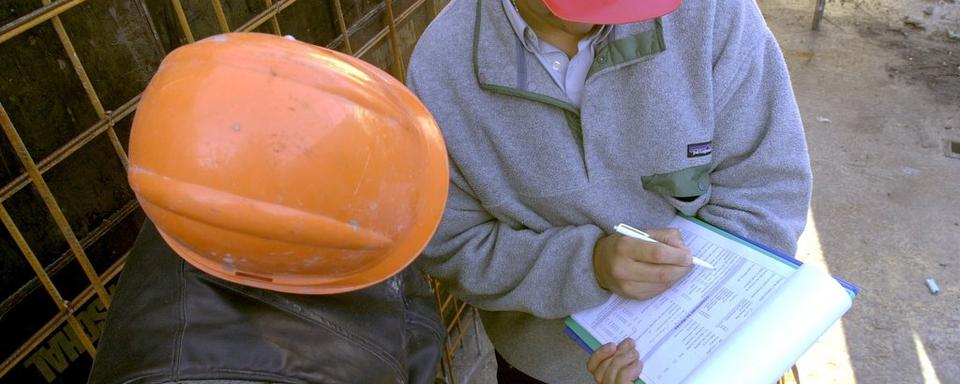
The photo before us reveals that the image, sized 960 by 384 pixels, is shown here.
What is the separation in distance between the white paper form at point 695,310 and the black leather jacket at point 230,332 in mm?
483

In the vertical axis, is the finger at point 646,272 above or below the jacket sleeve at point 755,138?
below

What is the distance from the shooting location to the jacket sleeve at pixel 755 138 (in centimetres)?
133

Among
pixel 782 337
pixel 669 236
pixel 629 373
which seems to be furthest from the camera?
pixel 669 236

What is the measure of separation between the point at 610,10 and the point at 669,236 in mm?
486

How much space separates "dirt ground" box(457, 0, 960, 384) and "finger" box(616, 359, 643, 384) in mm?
1710

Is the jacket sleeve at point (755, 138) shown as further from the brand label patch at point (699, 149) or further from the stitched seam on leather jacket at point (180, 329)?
the stitched seam on leather jacket at point (180, 329)

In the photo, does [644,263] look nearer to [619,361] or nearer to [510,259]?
[619,361]

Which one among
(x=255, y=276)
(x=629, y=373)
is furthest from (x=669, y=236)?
(x=255, y=276)

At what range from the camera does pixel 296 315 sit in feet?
3.52

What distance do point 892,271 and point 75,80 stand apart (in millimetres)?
3279

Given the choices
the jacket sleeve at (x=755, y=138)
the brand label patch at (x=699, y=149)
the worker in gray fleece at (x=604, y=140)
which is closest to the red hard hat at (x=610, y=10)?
the worker in gray fleece at (x=604, y=140)

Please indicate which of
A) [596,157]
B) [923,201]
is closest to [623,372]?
[596,157]

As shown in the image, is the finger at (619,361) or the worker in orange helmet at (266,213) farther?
the finger at (619,361)

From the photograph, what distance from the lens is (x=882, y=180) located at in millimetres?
3611
